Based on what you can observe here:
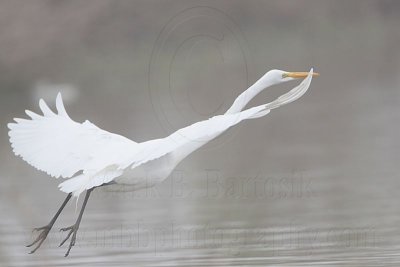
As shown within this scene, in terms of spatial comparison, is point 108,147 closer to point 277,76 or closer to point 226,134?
point 277,76

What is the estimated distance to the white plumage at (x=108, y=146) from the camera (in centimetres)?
817

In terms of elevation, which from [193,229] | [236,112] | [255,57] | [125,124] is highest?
[255,57]

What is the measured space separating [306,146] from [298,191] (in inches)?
140

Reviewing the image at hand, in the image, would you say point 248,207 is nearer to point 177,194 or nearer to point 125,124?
point 177,194

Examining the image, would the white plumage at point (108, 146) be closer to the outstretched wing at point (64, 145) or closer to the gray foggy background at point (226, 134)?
the outstretched wing at point (64, 145)

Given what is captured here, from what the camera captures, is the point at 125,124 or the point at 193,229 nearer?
the point at 193,229

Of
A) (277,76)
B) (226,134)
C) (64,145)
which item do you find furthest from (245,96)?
(226,134)

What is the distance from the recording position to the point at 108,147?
8.97 metres

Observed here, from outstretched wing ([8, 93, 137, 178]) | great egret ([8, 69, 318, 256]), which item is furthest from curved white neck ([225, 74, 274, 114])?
outstretched wing ([8, 93, 137, 178])

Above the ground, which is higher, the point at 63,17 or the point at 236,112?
the point at 63,17

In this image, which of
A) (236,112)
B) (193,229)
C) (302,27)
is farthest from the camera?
(302,27)

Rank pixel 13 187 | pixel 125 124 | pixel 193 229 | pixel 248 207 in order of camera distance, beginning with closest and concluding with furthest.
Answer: pixel 193 229 → pixel 248 207 → pixel 13 187 → pixel 125 124

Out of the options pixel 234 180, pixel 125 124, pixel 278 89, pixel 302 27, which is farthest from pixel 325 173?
pixel 302 27

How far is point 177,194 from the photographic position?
1286 centimetres
